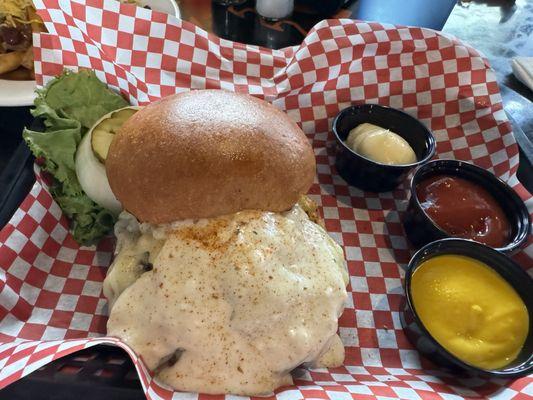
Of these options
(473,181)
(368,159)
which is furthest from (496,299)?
(368,159)

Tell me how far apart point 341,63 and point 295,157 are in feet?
3.01

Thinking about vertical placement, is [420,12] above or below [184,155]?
above

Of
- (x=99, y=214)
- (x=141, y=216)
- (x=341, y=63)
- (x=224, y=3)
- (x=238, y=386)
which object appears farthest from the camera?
(x=224, y=3)

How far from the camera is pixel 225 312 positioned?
1.33 metres

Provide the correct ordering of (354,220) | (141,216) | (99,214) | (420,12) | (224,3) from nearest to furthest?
(141,216) < (99,214) < (354,220) < (420,12) < (224,3)

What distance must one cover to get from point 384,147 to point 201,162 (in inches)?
38.7

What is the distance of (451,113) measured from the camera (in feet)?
7.42

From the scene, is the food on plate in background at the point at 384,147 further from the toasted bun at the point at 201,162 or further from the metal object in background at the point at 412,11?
the metal object in background at the point at 412,11

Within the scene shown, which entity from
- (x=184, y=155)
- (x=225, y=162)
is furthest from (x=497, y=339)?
(x=184, y=155)

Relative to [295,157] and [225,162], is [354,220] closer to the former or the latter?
[295,157]

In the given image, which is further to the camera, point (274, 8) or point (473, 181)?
point (274, 8)

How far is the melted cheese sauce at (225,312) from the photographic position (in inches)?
51.8

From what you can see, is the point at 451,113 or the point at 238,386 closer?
the point at 238,386

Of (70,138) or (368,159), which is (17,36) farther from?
(368,159)
